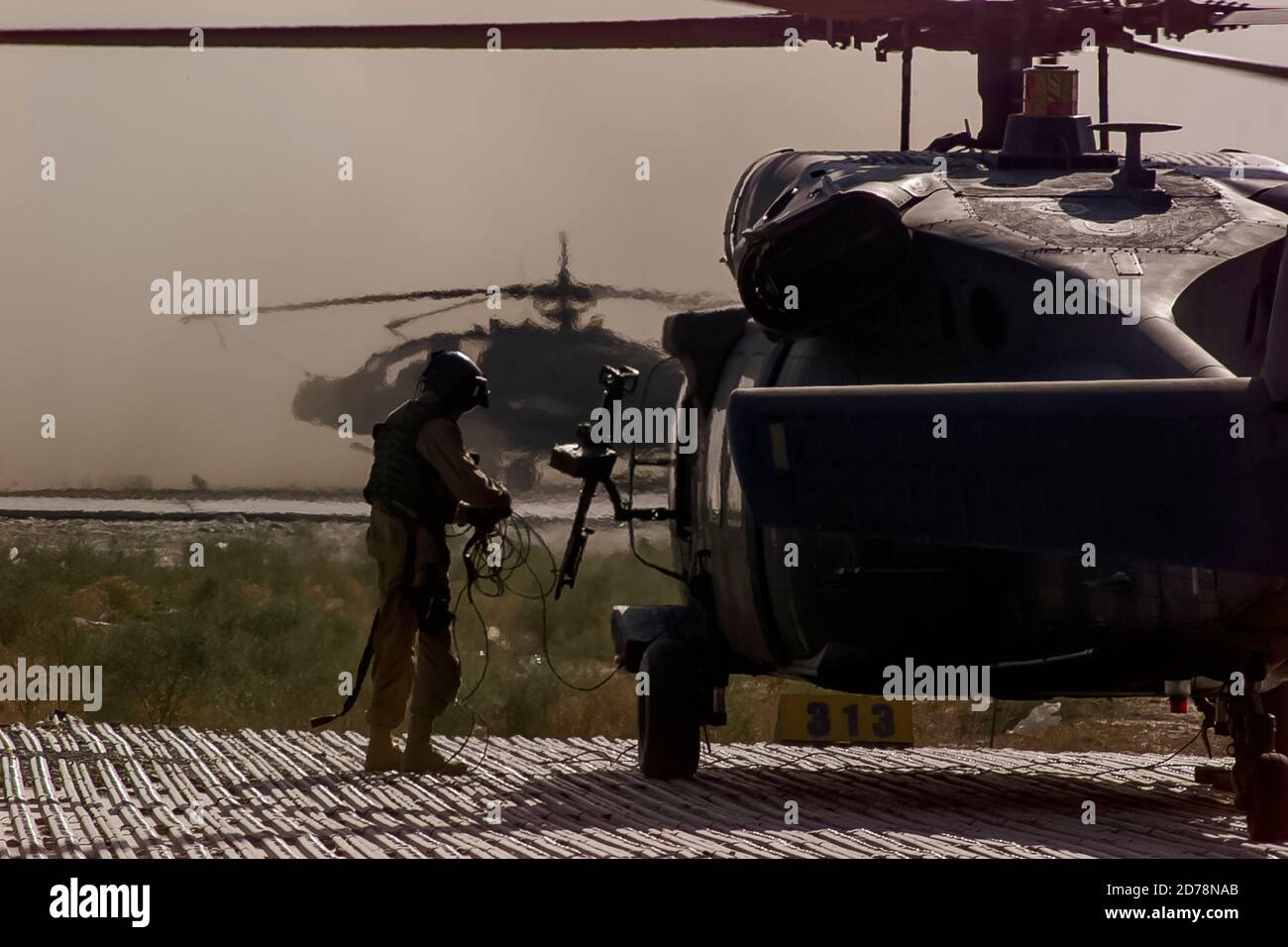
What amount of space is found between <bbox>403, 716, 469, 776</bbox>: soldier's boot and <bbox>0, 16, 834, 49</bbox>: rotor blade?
360 cm

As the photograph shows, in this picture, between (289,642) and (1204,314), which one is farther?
(289,642)

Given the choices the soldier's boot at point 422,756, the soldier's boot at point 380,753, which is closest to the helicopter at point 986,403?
the soldier's boot at point 422,756

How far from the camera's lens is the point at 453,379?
12.2 meters

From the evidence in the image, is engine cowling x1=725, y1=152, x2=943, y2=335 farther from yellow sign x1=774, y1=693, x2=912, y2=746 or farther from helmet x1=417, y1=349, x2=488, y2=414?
yellow sign x1=774, y1=693, x2=912, y2=746

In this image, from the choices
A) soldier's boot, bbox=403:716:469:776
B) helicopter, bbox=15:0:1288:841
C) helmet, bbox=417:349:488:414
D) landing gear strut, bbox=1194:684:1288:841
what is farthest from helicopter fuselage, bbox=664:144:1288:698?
soldier's boot, bbox=403:716:469:776

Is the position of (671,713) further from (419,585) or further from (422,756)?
(419,585)

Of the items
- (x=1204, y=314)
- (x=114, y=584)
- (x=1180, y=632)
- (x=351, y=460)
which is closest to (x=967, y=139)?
(x=1204, y=314)

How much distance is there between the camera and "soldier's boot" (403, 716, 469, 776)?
12055 mm

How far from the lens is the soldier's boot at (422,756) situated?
39.5 ft

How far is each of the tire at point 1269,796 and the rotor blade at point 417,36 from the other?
5.35 metres

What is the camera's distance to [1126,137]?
10477 millimetres

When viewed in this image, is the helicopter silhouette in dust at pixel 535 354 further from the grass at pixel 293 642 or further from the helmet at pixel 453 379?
the helmet at pixel 453 379
